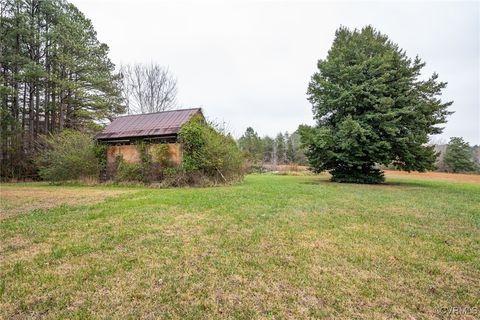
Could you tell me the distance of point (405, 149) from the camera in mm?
14508

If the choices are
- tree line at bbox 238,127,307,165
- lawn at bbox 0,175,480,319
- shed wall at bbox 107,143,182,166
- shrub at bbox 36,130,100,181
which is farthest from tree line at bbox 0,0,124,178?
tree line at bbox 238,127,307,165

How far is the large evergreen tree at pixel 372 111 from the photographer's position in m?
14.3

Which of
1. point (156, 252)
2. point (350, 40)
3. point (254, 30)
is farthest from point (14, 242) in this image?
point (350, 40)

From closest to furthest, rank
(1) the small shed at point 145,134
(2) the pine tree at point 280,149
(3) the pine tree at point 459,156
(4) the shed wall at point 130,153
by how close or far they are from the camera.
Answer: (4) the shed wall at point 130,153, (1) the small shed at point 145,134, (3) the pine tree at point 459,156, (2) the pine tree at point 280,149

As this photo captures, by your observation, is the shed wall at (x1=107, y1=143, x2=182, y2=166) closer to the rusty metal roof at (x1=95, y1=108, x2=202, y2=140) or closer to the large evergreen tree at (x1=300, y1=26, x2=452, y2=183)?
the rusty metal roof at (x1=95, y1=108, x2=202, y2=140)

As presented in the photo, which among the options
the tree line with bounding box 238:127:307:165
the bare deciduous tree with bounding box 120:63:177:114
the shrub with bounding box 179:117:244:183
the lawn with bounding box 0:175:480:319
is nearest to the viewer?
the lawn with bounding box 0:175:480:319

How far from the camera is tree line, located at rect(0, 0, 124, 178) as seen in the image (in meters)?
17.7

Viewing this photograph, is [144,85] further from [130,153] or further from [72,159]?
[130,153]

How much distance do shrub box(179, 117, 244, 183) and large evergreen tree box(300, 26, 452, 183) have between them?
548 cm

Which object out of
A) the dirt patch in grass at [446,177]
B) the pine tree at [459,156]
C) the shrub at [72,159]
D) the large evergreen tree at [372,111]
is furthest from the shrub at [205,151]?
the pine tree at [459,156]

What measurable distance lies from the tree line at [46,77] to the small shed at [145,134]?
6.94m

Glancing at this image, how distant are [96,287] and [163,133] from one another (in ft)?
39.1

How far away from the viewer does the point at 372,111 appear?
48.9ft

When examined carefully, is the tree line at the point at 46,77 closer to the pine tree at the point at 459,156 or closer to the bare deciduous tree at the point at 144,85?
the bare deciduous tree at the point at 144,85
